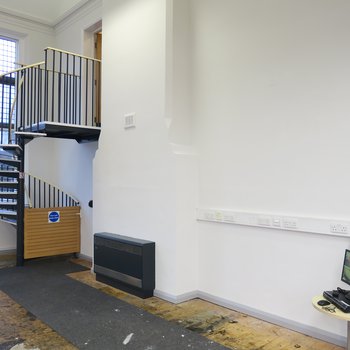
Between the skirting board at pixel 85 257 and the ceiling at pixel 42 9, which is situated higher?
the ceiling at pixel 42 9

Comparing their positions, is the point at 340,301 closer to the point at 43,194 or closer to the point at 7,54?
the point at 43,194

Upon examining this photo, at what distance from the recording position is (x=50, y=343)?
2.92 meters

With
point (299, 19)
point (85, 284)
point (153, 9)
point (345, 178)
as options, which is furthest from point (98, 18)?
point (345, 178)

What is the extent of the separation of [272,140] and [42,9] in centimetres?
565

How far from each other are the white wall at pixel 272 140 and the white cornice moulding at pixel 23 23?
3984 millimetres

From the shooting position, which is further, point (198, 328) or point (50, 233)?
point (50, 233)

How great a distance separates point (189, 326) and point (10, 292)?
7.61 feet

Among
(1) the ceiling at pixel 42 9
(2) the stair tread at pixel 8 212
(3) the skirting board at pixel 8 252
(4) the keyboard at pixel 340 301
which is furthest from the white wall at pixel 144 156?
(3) the skirting board at pixel 8 252

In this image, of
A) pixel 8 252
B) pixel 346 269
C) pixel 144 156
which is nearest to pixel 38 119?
pixel 144 156

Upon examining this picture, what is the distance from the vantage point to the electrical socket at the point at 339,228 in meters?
2.80

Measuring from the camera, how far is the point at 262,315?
3.37 meters

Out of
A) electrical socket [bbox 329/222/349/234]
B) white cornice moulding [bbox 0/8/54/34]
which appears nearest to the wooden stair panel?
white cornice moulding [bbox 0/8/54/34]

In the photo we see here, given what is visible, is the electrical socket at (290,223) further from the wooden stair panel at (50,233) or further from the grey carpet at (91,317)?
the wooden stair panel at (50,233)

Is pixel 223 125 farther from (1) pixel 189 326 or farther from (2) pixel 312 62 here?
(1) pixel 189 326
